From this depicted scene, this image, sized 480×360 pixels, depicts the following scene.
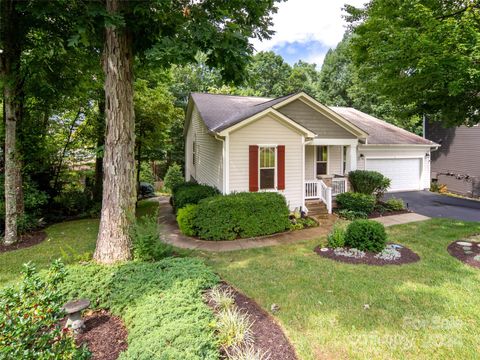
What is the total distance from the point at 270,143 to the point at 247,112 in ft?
6.70

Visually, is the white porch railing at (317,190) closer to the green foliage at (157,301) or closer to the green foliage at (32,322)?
the green foliage at (157,301)

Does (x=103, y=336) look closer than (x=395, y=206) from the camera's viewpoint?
Yes

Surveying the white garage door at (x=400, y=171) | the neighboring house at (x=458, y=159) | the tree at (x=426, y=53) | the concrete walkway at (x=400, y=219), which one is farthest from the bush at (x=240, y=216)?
the neighboring house at (x=458, y=159)

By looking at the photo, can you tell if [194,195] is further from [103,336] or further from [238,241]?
[103,336]

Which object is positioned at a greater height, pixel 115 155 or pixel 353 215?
pixel 115 155

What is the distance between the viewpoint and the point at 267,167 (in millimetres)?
10328

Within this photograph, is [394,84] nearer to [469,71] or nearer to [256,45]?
[469,71]

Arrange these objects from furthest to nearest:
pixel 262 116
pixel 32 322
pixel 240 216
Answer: pixel 262 116 < pixel 240 216 < pixel 32 322

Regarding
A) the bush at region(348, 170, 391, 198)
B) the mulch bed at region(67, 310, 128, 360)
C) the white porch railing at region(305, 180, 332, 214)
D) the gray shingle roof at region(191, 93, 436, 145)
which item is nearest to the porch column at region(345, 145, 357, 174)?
the bush at region(348, 170, 391, 198)

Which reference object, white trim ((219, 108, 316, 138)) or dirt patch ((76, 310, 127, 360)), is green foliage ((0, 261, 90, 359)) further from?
white trim ((219, 108, 316, 138))

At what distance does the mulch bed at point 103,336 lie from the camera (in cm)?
328

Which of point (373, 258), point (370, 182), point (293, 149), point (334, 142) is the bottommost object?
point (373, 258)

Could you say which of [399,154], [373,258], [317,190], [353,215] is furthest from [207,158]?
[399,154]

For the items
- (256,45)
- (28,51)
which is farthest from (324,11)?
(28,51)
